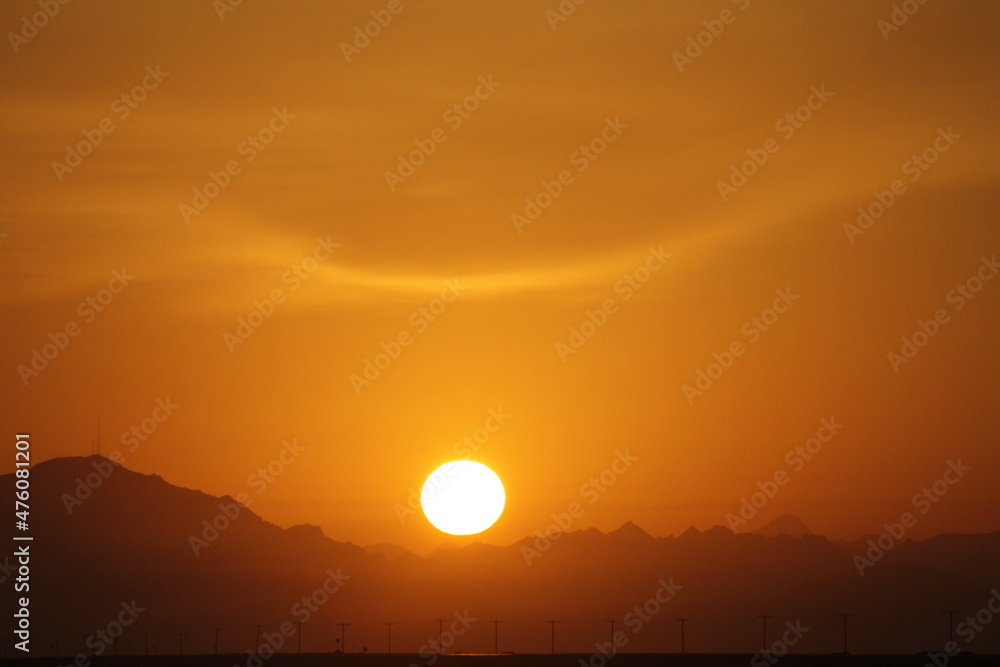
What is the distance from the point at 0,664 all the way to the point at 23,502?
291 feet

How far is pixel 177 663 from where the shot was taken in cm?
17325

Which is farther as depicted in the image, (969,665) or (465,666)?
(465,666)

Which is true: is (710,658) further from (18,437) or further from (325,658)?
(18,437)

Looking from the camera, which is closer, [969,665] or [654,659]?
[969,665]

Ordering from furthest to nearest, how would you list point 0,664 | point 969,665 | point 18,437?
point 0,664
point 969,665
point 18,437

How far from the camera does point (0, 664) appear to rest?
17675 cm

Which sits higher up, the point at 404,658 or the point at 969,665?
the point at 404,658

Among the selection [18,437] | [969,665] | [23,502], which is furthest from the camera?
[969,665]

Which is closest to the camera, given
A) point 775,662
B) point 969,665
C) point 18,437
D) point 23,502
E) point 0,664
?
point 18,437

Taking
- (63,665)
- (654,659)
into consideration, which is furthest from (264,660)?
(654,659)

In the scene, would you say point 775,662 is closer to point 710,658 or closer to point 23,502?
point 710,658

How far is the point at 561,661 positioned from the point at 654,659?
12477mm

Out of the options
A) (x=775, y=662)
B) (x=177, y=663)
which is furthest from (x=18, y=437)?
(x=775, y=662)

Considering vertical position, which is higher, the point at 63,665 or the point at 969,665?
the point at 63,665
